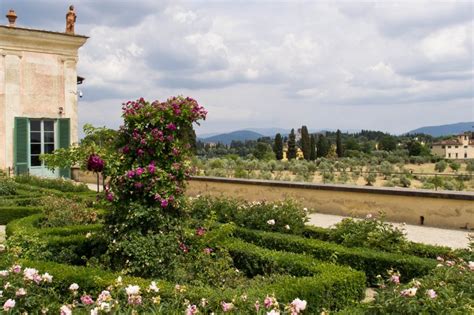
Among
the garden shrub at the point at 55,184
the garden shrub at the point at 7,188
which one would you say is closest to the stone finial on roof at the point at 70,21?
the garden shrub at the point at 55,184

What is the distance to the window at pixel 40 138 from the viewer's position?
18422 millimetres

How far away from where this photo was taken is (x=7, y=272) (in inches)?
155

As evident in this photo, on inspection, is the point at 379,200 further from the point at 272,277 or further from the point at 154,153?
the point at 154,153

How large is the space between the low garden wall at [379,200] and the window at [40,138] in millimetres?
9035

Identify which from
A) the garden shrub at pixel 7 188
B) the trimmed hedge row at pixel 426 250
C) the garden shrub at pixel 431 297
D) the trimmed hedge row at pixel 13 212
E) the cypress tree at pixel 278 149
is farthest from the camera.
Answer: the cypress tree at pixel 278 149

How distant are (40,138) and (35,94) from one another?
1.69 metres

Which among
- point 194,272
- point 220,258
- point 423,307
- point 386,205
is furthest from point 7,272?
point 386,205

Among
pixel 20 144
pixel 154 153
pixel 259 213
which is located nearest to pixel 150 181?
pixel 154 153

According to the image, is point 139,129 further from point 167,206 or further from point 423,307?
point 423,307

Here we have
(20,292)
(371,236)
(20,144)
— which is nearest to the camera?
(20,292)

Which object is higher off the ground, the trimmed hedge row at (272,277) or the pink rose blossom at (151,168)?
the pink rose blossom at (151,168)

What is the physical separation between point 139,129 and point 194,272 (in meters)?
1.67

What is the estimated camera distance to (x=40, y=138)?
1862cm

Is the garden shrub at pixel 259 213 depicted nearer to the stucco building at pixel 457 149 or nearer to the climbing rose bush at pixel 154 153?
the climbing rose bush at pixel 154 153
